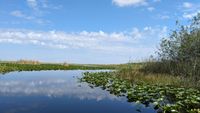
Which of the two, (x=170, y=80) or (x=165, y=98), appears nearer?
(x=165, y=98)

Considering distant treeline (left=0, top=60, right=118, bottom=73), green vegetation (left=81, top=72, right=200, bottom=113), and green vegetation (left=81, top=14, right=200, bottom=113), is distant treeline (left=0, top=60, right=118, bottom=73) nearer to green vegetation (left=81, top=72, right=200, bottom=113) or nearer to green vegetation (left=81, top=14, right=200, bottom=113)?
green vegetation (left=81, top=14, right=200, bottom=113)

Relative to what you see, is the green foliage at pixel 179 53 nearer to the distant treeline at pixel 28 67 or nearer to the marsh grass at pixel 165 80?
the marsh grass at pixel 165 80

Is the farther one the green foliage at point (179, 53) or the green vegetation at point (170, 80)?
the green foliage at point (179, 53)

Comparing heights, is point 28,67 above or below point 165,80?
above

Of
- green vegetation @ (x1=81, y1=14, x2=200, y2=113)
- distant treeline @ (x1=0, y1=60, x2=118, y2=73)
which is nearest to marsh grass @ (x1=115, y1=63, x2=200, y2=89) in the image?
green vegetation @ (x1=81, y1=14, x2=200, y2=113)

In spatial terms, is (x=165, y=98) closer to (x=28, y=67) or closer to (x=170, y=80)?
(x=170, y=80)

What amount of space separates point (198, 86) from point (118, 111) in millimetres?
7668

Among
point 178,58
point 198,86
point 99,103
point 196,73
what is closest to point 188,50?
point 178,58

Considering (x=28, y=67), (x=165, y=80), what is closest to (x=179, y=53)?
(x=165, y=80)

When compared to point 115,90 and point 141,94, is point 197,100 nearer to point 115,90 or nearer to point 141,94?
point 141,94

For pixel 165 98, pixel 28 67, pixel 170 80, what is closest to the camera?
pixel 165 98

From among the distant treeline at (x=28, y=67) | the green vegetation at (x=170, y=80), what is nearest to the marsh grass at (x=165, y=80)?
A: the green vegetation at (x=170, y=80)

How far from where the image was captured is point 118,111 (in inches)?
604

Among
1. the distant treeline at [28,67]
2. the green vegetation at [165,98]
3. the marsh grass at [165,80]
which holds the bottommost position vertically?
the green vegetation at [165,98]
